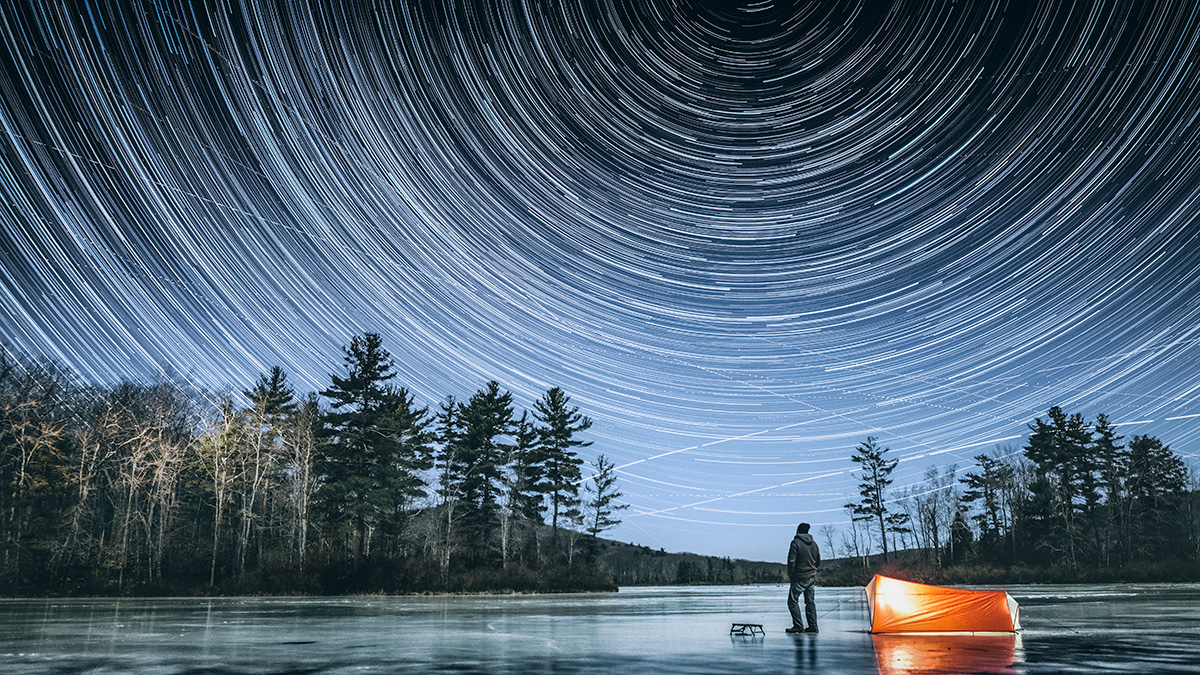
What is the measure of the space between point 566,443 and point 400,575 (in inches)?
814

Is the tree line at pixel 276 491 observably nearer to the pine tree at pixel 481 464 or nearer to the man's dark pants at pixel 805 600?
the pine tree at pixel 481 464

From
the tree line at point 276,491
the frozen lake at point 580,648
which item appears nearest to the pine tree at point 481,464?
the tree line at point 276,491

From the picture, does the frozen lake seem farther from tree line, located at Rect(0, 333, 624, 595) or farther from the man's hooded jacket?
tree line, located at Rect(0, 333, 624, 595)

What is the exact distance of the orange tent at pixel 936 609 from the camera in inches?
555

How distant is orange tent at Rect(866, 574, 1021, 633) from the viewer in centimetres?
1410

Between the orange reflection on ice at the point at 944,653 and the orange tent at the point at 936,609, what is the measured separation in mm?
360

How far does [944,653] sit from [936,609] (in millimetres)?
4265

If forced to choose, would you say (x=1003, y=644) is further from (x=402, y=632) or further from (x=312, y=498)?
(x=312, y=498)

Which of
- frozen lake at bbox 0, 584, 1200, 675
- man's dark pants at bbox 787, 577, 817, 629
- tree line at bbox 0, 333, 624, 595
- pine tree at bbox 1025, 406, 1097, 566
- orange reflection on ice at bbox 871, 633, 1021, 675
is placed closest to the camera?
orange reflection on ice at bbox 871, 633, 1021, 675

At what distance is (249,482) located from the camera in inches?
2233

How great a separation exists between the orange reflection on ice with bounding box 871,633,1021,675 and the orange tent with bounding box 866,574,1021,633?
0.36 metres

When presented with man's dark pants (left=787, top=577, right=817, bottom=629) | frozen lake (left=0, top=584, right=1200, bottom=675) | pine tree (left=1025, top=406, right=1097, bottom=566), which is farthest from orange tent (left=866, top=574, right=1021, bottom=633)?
pine tree (left=1025, top=406, right=1097, bottom=566)

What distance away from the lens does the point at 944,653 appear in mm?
10797

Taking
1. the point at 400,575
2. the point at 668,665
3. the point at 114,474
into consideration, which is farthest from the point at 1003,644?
the point at 114,474
